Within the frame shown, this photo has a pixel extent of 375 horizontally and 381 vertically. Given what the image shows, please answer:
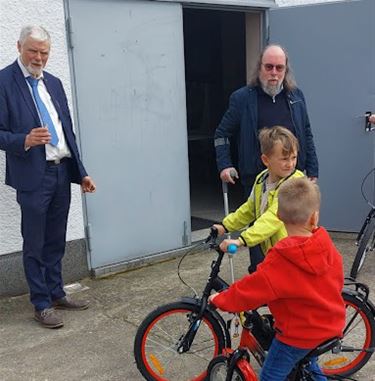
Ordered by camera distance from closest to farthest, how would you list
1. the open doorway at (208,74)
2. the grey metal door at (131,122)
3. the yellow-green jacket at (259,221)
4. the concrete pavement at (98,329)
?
the yellow-green jacket at (259,221) < the concrete pavement at (98,329) < the grey metal door at (131,122) < the open doorway at (208,74)

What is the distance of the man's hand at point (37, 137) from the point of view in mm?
3297

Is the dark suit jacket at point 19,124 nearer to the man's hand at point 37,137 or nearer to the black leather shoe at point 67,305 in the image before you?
the man's hand at point 37,137

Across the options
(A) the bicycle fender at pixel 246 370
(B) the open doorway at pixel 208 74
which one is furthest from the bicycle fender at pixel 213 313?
(B) the open doorway at pixel 208 74

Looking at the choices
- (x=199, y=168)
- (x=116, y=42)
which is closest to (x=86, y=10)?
(x=116, y=42)

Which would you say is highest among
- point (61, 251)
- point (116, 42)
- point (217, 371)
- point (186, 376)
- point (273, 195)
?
point (116, 42)

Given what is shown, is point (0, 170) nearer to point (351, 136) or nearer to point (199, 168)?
point (351, 136)

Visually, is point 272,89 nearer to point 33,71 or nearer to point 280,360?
point 33,71

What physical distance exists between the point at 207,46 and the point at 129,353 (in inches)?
266

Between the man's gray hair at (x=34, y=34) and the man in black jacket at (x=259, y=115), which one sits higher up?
the man's gray hair at (x=34, y=34)

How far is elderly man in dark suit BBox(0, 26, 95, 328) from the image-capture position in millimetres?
3404

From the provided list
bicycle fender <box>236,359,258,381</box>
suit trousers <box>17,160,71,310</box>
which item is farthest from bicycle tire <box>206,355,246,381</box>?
suit trousers <box>17,160,71,310</box>

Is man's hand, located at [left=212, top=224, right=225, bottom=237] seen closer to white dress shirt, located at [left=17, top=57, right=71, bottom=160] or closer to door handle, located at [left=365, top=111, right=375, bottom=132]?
white dress shirt, located at [left=17, top=57, right=71, bottom=160]

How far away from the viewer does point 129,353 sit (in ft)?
10.9

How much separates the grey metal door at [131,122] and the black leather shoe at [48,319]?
0.89 metres
